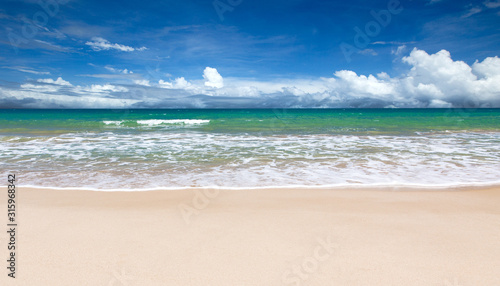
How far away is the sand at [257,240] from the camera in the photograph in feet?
8.46

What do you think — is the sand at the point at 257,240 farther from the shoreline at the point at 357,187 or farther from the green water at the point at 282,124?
the green water at the point at 282,124

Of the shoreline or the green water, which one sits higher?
the green water

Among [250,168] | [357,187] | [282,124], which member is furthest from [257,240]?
[282,124]

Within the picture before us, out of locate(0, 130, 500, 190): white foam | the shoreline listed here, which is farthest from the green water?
the shoreline

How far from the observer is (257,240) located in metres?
3.25

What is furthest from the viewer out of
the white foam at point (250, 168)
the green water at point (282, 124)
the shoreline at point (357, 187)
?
the green water at point (282, 124)

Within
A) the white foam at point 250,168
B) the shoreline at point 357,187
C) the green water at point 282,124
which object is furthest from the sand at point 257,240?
the green water at point 282,124

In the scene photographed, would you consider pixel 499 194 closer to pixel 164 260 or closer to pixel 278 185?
pixel 278 185

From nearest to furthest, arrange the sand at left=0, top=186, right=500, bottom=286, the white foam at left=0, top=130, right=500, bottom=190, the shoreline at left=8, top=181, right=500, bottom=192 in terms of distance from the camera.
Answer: the sand at left=0, top=186, right=500, bottom=286 → the shoreline at left=8, top=181, right=500, bottom=192 → the white foam at left=0, top=130, right=500, bottom=190

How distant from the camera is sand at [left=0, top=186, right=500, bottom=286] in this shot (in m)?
2.58

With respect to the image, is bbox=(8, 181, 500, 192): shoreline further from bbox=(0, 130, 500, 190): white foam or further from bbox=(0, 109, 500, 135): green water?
bbox=(0, 109, 500, 135): green water

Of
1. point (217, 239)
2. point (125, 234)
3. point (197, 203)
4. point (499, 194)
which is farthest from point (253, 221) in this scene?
point (499, 194)

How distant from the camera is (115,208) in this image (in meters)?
4.41

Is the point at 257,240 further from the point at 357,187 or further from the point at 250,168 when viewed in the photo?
the point at 250,168
